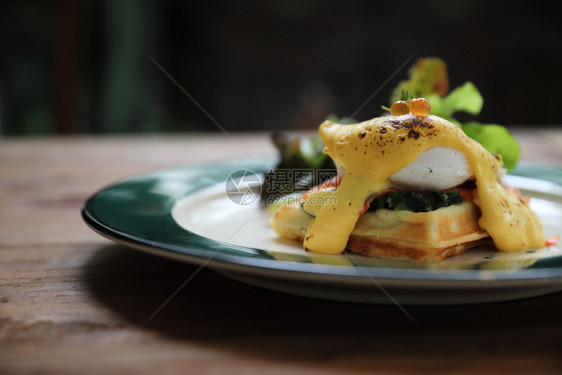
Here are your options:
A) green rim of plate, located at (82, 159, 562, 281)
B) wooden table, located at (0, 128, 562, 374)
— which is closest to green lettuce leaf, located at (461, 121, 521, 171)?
green rim of plate, located at (82, 159, 562, 281)

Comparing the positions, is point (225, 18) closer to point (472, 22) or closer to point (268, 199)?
point (472, 22)

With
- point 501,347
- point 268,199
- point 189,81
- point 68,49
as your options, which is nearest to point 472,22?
point 189,81

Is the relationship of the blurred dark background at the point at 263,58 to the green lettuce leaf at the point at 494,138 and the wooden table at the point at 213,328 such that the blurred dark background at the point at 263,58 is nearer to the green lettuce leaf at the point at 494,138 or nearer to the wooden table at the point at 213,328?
the green lettuce leaf at the point at 494,138

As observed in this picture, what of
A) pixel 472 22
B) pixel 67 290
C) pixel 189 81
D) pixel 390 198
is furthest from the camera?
pixel 189 81

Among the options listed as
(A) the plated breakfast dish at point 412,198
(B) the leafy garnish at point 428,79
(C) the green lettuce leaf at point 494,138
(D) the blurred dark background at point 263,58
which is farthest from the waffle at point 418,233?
(D) the blurred dark background at point 263,58

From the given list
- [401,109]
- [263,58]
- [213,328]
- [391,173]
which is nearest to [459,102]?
[401,109]

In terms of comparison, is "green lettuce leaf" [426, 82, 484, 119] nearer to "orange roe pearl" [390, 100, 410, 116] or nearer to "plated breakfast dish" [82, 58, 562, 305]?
"plated breakfast dish" [82, 58, 562, 305]

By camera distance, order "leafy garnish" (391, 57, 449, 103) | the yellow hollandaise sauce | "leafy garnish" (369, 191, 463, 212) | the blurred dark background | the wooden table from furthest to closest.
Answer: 1. the blurred dark background
2. "leafy garnish" (391, 57, 449, 103)
3. "leafy garnish" (369, 191, 463, 212)
4. the yellow hollandaise sauce
5. the wooden table
